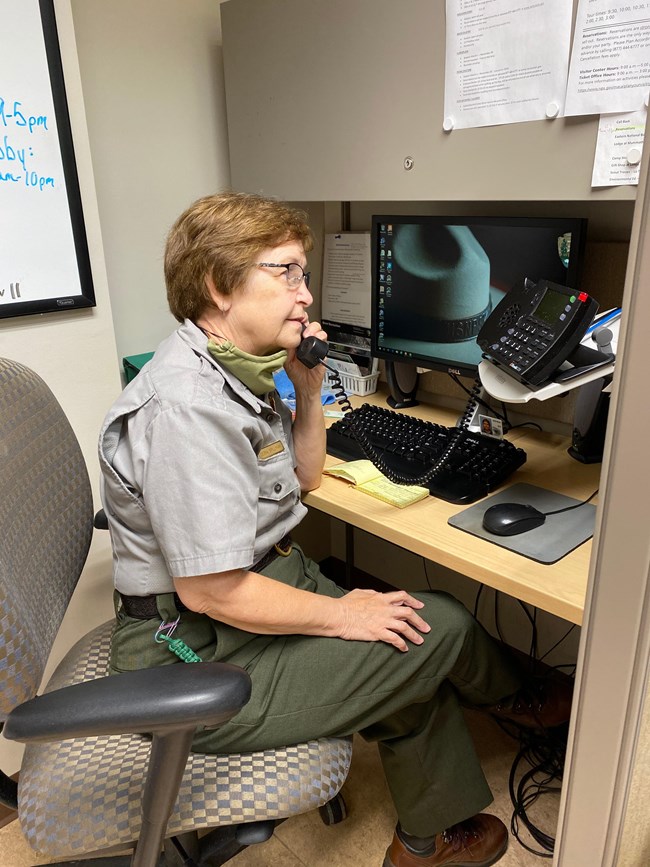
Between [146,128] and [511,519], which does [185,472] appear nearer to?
[511,519]

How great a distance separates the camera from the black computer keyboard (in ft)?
4.06

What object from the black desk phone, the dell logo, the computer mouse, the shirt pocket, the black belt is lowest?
the black belt

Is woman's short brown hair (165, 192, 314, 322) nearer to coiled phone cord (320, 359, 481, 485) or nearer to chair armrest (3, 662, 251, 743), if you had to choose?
coiled phone cord (320, 359, 481, 485)

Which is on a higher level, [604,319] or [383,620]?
[604,319]

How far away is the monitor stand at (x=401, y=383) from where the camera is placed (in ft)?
5.49

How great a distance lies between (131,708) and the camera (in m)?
0.73

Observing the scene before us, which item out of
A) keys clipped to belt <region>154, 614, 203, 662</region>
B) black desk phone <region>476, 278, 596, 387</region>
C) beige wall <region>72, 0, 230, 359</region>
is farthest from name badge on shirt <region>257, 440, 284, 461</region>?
beige wall <region>72, 0, 230, 359</region>

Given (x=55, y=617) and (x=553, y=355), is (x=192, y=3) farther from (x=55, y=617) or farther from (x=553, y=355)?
(x=55, y=617)

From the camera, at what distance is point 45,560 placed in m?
1.00

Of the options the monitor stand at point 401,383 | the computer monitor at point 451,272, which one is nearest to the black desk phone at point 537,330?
the computer monitor at point 451,272

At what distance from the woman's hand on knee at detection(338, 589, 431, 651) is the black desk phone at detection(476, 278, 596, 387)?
0.43 m

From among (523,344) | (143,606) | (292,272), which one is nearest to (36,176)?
(292,272)

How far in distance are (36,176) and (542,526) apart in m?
1.14

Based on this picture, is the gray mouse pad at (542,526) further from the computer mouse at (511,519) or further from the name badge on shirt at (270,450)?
the name badge on shirt at (270,450)
